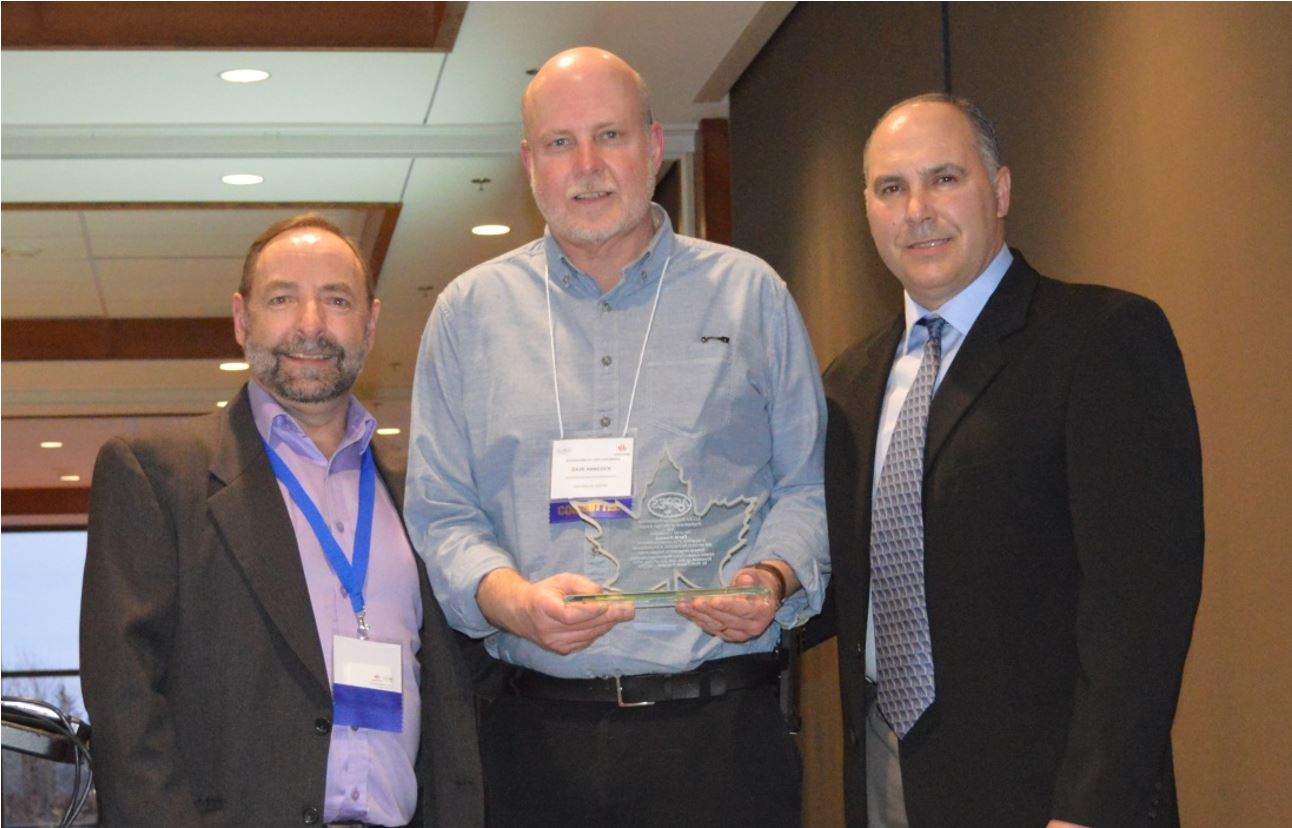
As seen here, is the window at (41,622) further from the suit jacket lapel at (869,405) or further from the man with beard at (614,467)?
the suit jacket lapel at (869,405)

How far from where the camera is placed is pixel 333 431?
2945 millimetres

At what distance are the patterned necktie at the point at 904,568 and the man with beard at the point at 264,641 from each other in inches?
30.6

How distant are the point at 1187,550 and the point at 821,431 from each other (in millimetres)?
702

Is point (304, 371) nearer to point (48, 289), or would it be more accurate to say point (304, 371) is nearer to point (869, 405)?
point (869, 405)

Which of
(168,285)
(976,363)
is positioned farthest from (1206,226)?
(168,285)

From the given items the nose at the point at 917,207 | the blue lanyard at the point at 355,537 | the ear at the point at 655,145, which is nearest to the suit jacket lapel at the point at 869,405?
the nose at the point at 917,207

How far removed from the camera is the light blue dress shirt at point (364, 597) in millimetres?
2637

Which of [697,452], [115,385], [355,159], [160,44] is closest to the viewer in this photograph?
[697,452]

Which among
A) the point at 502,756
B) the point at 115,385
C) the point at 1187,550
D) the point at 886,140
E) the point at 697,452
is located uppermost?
the point at 115,385

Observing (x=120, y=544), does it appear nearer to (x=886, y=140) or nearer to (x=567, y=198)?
(x=567, y=198)

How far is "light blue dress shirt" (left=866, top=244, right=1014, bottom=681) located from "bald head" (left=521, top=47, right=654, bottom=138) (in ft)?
2.01

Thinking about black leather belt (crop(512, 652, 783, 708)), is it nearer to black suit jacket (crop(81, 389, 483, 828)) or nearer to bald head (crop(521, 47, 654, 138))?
black suit jacket (crop(81, 389, 483, 828))

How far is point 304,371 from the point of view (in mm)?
2861

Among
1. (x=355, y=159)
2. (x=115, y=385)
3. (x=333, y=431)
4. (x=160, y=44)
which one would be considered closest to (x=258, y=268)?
(x=333, y=431)
